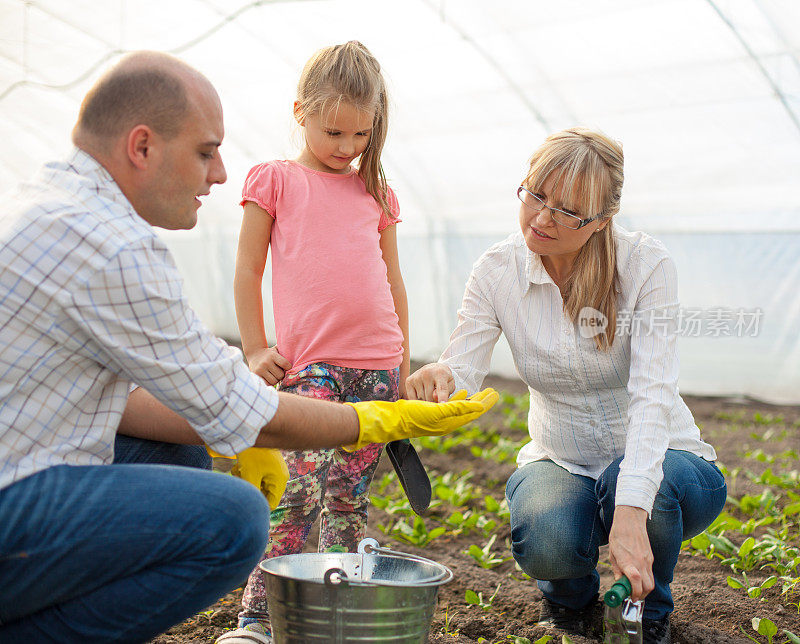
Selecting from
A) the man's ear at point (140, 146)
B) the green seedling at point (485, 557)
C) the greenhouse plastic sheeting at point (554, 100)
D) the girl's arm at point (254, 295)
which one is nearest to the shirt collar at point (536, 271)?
the girl's arm at point (254, 295)

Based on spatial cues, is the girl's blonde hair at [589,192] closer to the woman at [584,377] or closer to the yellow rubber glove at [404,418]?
the woman at [584,377]

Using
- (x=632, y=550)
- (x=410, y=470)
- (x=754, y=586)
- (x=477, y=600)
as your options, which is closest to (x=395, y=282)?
(x=410, y=470)

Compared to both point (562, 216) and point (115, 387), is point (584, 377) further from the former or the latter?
point (115, 387)

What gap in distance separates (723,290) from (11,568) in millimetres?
5611

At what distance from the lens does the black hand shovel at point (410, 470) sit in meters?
1.94

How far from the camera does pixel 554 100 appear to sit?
5.38 meters

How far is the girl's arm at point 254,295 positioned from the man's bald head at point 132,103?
26.1 inches

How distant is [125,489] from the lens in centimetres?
140

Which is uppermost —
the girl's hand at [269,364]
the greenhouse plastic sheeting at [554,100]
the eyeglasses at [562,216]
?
the greenhouse plastic sheeting at [554,100]

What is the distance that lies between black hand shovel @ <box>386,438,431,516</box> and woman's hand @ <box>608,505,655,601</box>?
449 mm

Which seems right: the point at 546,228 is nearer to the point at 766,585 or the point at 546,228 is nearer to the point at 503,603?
the point at 503,603

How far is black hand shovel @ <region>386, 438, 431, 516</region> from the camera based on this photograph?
1.94 m

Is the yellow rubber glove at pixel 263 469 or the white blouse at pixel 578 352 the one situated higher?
the white blouse at pixel 578 352

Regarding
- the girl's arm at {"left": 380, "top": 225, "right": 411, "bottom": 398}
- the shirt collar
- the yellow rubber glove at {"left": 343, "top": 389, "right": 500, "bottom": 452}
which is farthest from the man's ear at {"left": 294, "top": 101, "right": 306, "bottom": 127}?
the yellow rubber glove at {"left": 343, "top": 389, "right": 500, "bottom": 452}
